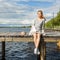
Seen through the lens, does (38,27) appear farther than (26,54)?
No

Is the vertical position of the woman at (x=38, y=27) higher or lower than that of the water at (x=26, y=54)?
higher

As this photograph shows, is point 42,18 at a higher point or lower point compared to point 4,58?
higher

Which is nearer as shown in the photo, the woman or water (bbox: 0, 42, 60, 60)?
the woman

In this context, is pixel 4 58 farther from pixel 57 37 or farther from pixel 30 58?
pixel 57 37

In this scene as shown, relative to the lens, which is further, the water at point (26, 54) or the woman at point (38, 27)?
the water at point (26, 54)

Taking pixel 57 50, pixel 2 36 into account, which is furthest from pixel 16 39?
pixel 57 50

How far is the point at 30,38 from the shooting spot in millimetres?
15219

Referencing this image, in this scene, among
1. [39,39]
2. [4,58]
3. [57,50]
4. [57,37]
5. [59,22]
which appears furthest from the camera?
[59,22]

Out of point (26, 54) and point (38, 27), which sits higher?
point (38, 27)

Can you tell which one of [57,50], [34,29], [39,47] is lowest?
[57,50]

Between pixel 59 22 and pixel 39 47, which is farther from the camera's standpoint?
pixel 59 22

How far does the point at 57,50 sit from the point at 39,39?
48.6 feet

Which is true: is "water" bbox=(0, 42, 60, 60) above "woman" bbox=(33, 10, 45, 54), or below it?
below

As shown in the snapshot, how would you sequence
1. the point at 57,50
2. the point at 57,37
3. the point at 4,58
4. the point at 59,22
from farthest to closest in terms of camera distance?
the point at 59,22
the point at 57,50
the point at 4,58
the point at 57,37
